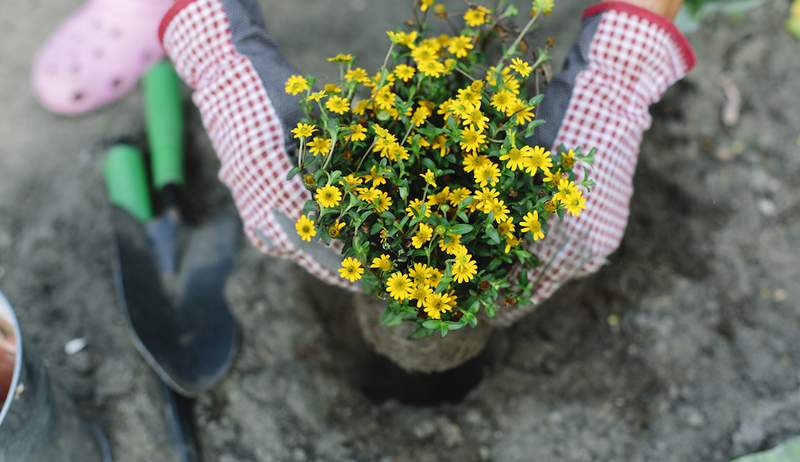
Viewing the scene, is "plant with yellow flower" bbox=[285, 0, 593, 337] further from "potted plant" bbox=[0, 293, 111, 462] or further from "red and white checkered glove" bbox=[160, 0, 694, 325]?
"potted plant" bbox=[0, 293, 111, 462]

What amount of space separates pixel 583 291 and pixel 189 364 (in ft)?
2.61

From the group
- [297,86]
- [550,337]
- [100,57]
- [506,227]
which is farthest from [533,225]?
[100,57]

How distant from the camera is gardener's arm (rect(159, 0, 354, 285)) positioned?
1.09 metres

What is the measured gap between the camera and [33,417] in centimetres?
116

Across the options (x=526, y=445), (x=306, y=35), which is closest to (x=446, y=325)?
(x=526, y=445)

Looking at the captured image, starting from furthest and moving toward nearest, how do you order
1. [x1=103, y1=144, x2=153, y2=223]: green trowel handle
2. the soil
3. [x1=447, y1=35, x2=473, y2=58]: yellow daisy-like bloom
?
[x1=103, y1=144, x2=153, y2=223]: green trowel handle → the soil → [x1=447, y1=35, x2=473, y2=58]: yellow daisy-like bloom

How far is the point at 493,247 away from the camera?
39.6 inches

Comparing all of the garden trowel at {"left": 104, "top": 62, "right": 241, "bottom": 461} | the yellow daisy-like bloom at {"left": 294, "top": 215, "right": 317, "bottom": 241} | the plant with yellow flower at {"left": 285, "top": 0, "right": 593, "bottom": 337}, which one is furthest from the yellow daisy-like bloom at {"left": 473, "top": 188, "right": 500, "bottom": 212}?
the garden trowel at {"left": 104, "top": 62, "right": 241, "bottom": 461}

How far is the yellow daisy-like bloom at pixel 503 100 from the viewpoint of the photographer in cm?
95

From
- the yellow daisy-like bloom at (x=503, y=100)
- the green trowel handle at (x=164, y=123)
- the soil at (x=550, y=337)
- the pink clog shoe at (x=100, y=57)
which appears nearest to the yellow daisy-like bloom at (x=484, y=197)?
the yellow daisy-like bloom at (x=503, y=100)

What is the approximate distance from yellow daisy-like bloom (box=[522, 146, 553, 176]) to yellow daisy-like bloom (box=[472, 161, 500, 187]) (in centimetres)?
4

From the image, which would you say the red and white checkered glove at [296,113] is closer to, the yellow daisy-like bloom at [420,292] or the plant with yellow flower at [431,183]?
the plant with yellow flower at [431,183]

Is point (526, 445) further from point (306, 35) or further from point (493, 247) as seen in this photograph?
point (306, 35)

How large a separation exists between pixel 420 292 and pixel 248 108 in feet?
1.30
